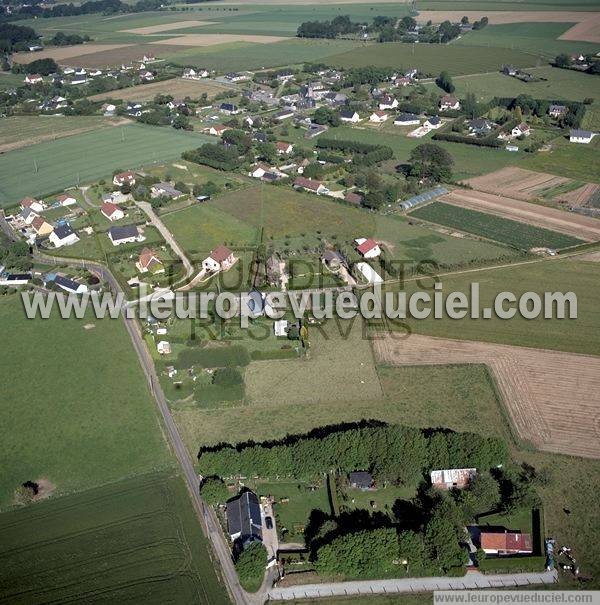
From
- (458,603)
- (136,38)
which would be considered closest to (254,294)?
(458,603)

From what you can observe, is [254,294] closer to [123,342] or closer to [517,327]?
[123,342]

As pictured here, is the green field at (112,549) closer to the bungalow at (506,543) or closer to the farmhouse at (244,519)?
the farmhouse at (244,519)

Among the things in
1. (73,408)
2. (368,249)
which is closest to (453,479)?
(73,408)

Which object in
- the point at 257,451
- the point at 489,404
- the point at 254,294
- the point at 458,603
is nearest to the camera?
the point at 458,603

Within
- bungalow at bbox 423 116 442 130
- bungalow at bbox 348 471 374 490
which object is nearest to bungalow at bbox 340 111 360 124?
bungalow at bbox 423 116 442 130

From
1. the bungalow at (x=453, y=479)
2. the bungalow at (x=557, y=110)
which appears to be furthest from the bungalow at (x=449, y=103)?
the bungalow at (x=453, y=479)

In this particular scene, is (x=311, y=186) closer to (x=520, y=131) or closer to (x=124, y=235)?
(x=124, y=235)
